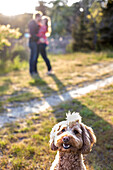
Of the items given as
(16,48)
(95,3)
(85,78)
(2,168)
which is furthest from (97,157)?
(16,48)

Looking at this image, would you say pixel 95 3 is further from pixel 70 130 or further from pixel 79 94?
pixel 70 130

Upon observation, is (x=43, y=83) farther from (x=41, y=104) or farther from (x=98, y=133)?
(x=98, y=133)

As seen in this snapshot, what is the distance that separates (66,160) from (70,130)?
378 millimetres

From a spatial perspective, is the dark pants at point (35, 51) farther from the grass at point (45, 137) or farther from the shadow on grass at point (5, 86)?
the grass at point (45, 137)

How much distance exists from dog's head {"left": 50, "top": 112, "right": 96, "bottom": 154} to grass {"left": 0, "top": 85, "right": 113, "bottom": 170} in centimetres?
99

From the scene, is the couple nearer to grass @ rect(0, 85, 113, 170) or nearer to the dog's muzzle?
grass @ rect(0, 85, 113, 170)

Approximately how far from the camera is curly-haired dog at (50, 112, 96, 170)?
1990mm

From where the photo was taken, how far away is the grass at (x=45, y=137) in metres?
3.04

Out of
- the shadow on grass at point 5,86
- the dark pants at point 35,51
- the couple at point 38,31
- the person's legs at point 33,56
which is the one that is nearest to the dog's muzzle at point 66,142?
the shadow on grass at point 5,86

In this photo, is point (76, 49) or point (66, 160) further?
point (76, 49)

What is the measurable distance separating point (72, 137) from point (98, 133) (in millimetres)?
1994

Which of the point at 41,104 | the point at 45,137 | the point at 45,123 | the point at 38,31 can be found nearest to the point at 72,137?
the point at 45,137

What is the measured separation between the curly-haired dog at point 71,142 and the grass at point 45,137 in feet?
2.75

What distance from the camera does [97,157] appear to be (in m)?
3.11
